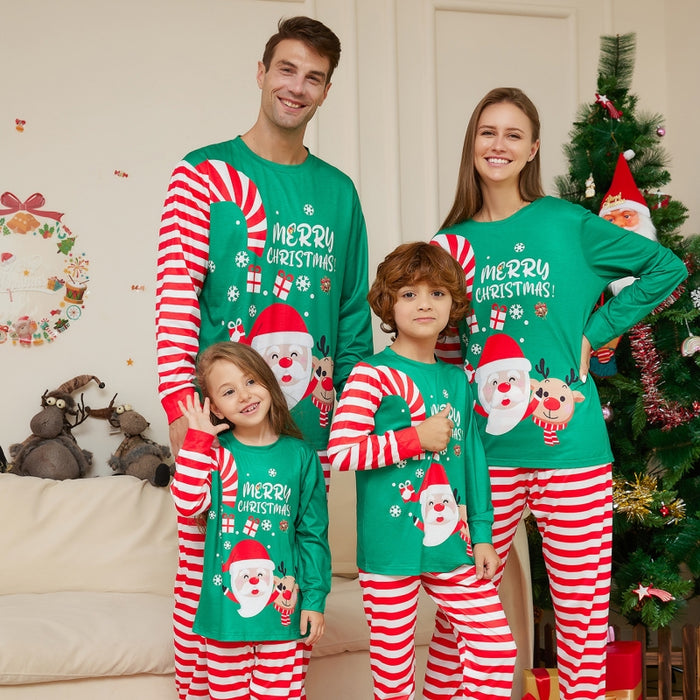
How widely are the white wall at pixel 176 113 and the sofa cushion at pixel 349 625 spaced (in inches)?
41.5

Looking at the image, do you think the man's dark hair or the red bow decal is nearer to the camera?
the man's dark hair

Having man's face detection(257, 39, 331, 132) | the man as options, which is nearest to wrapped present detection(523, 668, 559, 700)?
the man

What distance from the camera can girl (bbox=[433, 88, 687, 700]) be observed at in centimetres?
181

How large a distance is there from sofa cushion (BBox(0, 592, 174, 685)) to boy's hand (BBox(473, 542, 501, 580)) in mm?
835

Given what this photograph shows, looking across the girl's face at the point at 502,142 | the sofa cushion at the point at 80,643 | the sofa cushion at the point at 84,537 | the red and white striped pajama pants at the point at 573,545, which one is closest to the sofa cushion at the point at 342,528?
the sofa cushion at the point at 84,537

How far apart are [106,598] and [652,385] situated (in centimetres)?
172

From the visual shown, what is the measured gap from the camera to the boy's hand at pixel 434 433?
1631mm

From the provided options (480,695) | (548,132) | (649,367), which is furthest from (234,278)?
(548,132)

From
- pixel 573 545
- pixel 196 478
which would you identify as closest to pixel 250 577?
pixel 196 478

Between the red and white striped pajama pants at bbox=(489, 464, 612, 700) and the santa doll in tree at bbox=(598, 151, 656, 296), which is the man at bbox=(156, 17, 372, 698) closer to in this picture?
the red and white striped pajama pants at bbox=(489, 464, 612, 700)

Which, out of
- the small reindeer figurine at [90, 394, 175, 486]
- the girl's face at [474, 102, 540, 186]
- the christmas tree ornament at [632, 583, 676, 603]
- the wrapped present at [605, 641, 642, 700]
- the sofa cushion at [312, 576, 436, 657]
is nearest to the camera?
the girl's face at [474, 102, 540, 186]

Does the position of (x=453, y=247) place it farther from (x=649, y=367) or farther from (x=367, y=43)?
(x=367, y=43)

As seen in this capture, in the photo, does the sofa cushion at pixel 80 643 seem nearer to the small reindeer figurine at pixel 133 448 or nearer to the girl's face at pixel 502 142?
the small reindeer figurine at pixel 133 448

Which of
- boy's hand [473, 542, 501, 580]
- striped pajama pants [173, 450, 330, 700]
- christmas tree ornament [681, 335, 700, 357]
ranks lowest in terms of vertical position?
striped pajama pants [173, 450, 330, 700]
